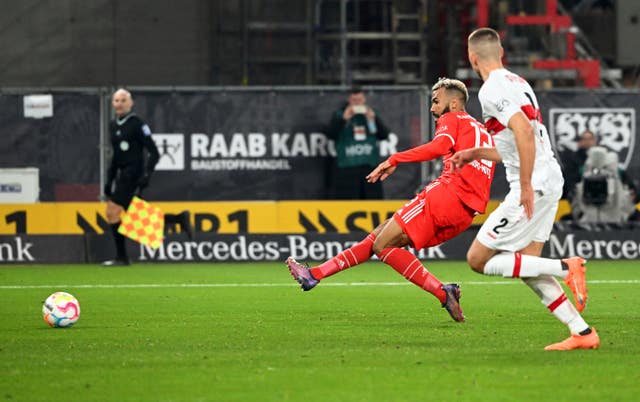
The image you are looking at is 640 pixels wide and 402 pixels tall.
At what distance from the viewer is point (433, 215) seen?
1206 cm

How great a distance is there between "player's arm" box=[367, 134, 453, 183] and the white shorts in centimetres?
188

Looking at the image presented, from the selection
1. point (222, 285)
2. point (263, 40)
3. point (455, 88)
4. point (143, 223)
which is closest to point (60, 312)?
point (455, 88)

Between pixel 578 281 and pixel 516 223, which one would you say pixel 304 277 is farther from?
pixel 578 281

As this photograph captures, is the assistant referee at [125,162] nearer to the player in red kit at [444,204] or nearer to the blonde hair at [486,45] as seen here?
the player in red kit at [444,204]

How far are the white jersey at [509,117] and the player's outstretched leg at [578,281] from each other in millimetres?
531

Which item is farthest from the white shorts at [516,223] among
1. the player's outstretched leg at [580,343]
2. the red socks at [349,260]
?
the red socks at [349,260]

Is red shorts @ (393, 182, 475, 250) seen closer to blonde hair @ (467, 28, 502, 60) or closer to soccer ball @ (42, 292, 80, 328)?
blonde hair @ (467, 28, 502, 60)

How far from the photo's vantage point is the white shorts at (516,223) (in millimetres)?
9695

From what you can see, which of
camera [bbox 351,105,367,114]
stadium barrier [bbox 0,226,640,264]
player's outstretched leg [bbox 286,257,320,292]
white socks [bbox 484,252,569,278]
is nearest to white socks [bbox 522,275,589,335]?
white socks [bbox 484,252,569,278]

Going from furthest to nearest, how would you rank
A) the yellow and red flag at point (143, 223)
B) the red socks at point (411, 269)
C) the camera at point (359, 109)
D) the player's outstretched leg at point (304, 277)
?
the camera at point (359, 109), the yellow and red flag at point (143, 223), the player's outstretched leg at point (304, 277), the red socks at point (411, 269)

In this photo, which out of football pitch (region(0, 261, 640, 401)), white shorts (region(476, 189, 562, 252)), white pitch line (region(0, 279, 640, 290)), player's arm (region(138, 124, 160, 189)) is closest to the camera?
football pitch (region(0, 261, 640, 401))

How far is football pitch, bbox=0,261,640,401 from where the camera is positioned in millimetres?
8023

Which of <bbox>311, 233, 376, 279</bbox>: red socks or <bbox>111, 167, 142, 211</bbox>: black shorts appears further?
<bbox>111, 167, 142, 211</bbox>: black shorts

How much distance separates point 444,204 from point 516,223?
7.75 ft
